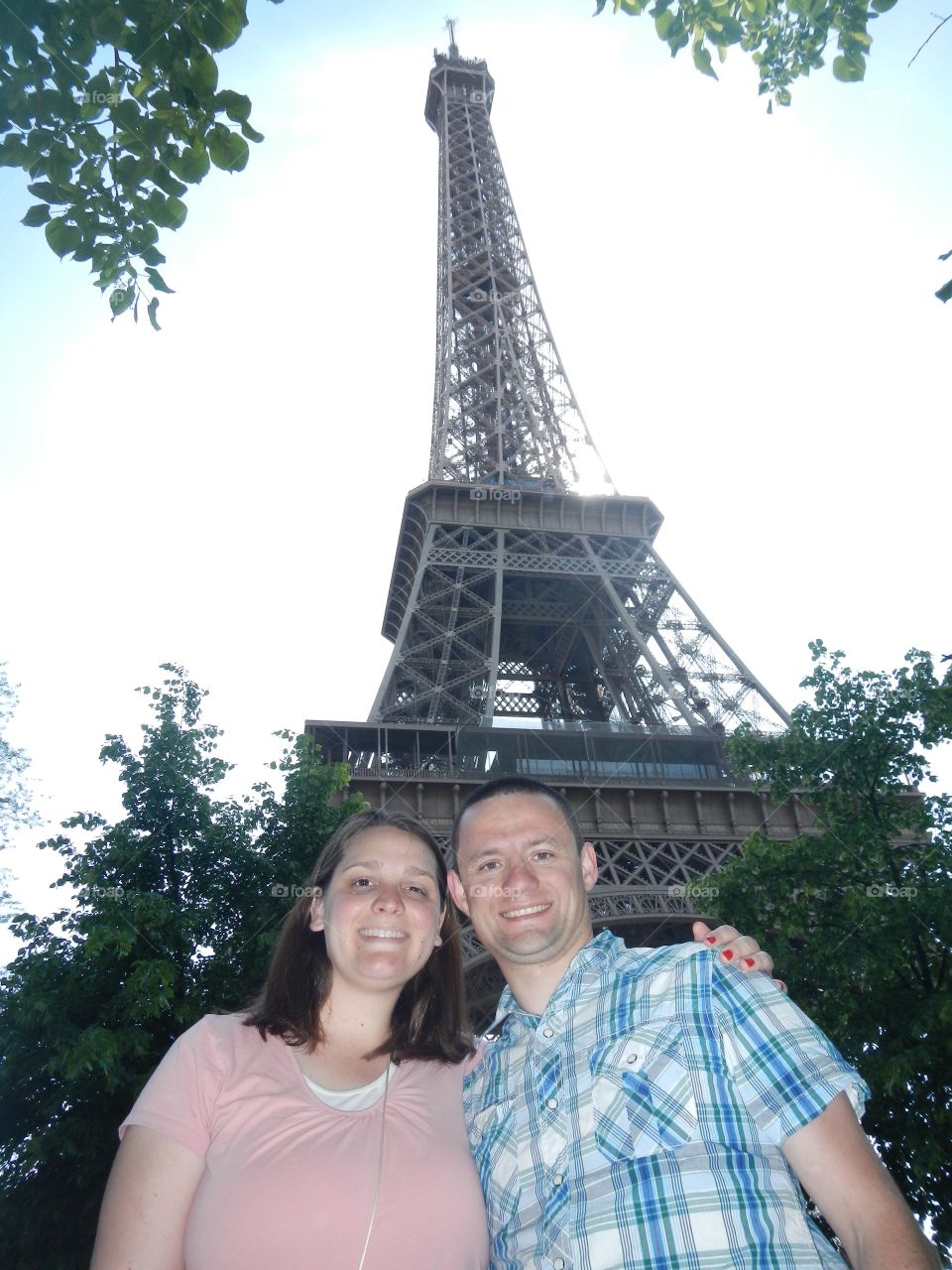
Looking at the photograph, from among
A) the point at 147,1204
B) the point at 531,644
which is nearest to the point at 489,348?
the point at 531,644

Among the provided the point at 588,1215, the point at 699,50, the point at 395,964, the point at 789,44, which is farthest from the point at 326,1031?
the point at 789,44

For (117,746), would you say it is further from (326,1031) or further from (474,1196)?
(474,1196)

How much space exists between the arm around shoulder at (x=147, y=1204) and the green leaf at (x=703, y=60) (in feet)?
19.9

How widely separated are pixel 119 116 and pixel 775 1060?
19.1 ft

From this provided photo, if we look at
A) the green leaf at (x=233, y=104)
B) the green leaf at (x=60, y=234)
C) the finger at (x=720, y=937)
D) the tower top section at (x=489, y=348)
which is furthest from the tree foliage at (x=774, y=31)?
the tower top section at (x=489, y=348)

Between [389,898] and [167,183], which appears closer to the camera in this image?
[389,898]

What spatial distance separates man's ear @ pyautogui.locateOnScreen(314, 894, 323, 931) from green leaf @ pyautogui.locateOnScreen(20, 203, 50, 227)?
4.33 m

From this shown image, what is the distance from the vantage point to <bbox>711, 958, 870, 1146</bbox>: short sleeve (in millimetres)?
2477

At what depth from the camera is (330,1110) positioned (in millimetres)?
3090

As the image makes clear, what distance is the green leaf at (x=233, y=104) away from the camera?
4898mm

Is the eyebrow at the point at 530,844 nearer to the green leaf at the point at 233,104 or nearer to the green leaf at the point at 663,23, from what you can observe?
the green leaf at the point at 233,104

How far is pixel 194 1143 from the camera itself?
283 centimetres

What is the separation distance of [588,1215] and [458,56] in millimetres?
74610

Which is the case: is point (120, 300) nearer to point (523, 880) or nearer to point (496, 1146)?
point (523, 880)
